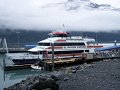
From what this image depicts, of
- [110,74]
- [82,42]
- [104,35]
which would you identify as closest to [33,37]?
[104,35]

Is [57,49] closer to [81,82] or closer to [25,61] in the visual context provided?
[25,61]

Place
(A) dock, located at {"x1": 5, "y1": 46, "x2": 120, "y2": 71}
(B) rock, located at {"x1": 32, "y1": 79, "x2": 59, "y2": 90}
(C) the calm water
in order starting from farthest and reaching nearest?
(A) dock, located at {"x1": 5, "y1": 46, "x2": 120, "y2": 71} → (C) the calm water → (B) rock, located at {"x1": 32, "y1": 79, "x2": 59, "y2": 90}

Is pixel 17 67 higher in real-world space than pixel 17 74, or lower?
higher

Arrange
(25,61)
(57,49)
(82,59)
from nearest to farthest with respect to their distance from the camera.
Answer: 1. (82,59)
2. (25,61)
3. (57,49)

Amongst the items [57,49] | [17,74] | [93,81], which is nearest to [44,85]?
[93,81]

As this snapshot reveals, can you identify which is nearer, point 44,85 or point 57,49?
point 44,85

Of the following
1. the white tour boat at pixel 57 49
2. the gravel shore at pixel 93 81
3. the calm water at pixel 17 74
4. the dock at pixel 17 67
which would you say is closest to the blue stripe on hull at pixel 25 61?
the white tour boat at pixel 57 49

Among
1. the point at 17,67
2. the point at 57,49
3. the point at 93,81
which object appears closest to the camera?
the point at 93,81

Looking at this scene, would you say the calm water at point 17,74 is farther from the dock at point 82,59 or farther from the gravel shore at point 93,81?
the gravel shore at point 93,81

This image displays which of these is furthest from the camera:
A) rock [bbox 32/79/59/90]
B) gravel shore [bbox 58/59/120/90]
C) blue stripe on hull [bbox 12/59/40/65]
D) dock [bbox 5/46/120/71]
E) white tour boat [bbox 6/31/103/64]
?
white tour boat [bbox 6/31/103/64]

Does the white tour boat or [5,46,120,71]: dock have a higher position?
the white tour boat

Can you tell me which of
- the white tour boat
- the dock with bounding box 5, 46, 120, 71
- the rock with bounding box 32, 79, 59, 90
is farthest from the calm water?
the rock with bounding box 32, 79, 59, 90

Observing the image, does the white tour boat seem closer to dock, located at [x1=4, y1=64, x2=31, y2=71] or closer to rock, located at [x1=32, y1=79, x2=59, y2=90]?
dock, located at [x1=4, y1=64, x2=31, y2=71]

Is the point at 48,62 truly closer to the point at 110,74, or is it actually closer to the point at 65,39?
the point at 65,39
